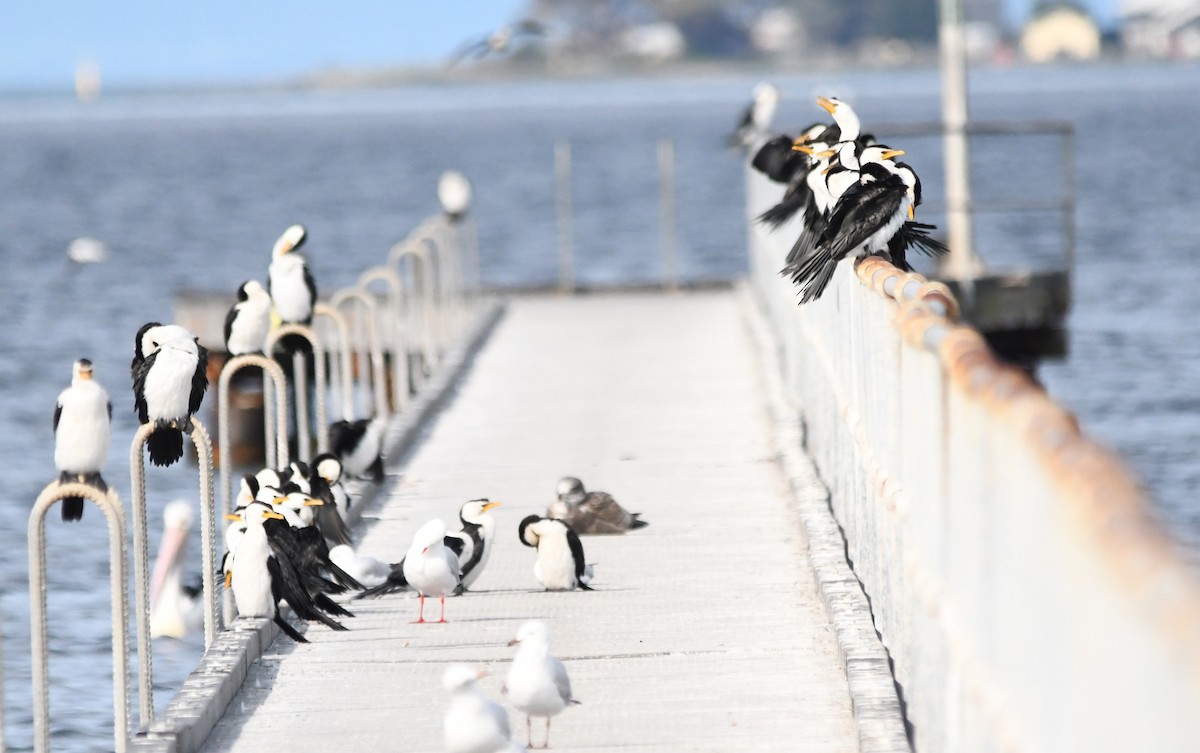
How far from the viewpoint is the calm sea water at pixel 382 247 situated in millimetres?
17109

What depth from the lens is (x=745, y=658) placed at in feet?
24.4

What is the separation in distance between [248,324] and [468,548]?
2.68 meters

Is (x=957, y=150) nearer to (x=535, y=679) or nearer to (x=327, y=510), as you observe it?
(x=327, y=510)

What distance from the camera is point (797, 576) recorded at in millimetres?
8688

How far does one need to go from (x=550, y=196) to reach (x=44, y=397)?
4503 cm

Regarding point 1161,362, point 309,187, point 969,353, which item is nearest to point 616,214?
point 309,187

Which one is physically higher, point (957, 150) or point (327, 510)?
point (957, 150)

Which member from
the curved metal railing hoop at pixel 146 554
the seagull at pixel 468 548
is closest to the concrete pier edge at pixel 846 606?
the seagull at pixel 468 548

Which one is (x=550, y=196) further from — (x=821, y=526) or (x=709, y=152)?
(x=821, y=526)

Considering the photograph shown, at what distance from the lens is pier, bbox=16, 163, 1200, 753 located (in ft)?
11.2

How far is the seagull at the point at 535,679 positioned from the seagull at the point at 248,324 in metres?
4.89

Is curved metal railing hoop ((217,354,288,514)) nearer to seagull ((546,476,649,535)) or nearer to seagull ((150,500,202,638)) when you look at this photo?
seagull ((546,476,649,535))

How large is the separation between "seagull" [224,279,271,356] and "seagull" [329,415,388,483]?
620 millimetres

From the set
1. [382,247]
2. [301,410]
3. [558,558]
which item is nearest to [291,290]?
[301,410]
